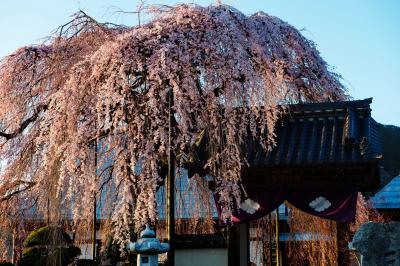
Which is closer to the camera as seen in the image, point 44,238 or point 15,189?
point 15,189

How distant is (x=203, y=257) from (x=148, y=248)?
404cm

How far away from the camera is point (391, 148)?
43812mm

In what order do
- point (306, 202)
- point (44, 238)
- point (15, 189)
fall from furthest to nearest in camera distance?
point (44, 238) < point (15, 189) < point (306, 202)

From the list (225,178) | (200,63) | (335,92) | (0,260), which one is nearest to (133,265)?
(0,260)

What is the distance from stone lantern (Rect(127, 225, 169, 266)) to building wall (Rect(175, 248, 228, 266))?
3.67 meters

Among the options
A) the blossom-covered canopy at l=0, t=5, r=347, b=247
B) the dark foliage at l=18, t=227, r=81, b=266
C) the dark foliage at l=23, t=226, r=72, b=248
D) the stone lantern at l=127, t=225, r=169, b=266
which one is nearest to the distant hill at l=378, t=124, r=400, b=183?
the dark foliage at l=18, t=227, r=81, b=266

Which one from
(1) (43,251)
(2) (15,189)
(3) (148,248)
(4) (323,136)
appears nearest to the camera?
(3) (148,248)

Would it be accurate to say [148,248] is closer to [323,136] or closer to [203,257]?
[323,136]

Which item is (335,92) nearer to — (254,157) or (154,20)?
(254,157)

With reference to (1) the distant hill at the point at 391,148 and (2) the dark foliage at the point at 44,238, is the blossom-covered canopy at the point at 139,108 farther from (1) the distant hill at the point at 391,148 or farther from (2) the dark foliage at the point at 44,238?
(1) the distant hill at the point at 391,148

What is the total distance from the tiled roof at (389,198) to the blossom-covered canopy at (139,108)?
8.67 meters

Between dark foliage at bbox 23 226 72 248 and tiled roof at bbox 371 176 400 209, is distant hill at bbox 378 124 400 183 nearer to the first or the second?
tiled roof at bbox 371 176 400 209

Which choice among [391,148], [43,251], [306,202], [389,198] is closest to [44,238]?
[43,251]

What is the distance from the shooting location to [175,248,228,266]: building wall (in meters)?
12.2
